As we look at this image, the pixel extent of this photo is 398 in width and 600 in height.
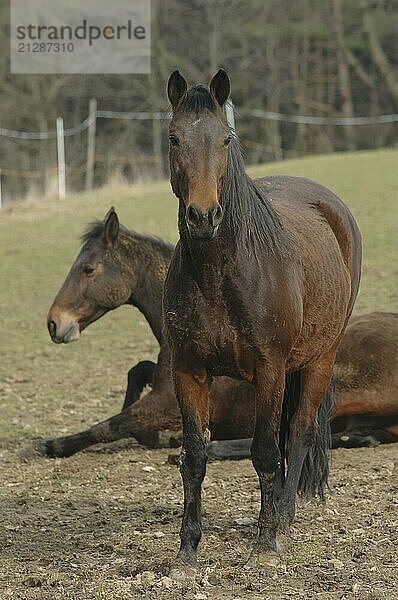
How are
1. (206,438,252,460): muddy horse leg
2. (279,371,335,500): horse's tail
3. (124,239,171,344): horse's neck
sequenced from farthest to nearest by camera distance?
(124,239,171,344): horse's neck < (206,438,252,460): muddy horse leg < (279,371,335,500): horse's tail

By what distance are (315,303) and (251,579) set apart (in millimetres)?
1330

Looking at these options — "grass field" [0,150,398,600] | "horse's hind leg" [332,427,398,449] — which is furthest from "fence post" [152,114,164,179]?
"horse's hind leg" [332,427,398,449]

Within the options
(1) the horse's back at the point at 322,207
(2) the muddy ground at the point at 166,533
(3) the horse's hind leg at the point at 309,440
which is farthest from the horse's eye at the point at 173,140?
(2) the muddy ground at the point at 166,533

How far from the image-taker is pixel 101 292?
21.7 ft

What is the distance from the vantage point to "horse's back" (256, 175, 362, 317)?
16.2 feet

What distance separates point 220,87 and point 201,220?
64cm

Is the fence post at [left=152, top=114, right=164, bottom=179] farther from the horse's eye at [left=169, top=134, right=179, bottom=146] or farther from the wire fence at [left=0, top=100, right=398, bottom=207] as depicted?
the horse's eye at [left=169, top=134, right=179, bottom=146]

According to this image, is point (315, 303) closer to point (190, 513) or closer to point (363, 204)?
point (190, 513)

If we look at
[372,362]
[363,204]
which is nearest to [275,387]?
[372,362]

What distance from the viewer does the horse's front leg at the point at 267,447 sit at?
394 centimetres

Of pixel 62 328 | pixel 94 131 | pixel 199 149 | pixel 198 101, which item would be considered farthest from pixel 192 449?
pixel 94 131

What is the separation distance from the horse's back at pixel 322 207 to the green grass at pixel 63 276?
9.19 feet

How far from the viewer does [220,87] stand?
3.68 meters

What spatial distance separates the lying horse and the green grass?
2.93 feet
